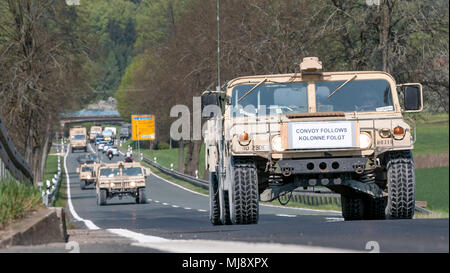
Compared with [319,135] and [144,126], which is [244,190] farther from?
[144,126]

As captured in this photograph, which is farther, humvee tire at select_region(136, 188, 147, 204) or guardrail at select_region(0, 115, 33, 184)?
humvee tire at select_region(136, 188, 147, 204)

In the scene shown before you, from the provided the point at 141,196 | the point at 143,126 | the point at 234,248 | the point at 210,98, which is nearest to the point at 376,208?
the point at 210,98

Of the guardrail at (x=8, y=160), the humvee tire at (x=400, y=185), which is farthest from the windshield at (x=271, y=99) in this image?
the guardrail at (x=8, y=160)

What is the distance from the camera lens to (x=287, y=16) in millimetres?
36312

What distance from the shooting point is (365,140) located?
515 inches

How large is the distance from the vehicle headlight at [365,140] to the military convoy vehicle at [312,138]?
13mm

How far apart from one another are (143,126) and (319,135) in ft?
198

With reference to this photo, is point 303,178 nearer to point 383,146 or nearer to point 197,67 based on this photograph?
point 383,146

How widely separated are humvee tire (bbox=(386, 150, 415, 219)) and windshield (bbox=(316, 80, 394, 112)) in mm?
1269

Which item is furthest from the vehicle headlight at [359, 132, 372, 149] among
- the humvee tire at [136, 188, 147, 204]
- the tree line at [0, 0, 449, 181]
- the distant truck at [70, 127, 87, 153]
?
the distant truck at [70, 127, 87, 153]

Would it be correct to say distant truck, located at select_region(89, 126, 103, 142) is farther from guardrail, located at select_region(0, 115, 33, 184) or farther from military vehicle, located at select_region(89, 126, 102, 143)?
guardrail, located at select_region(0, 115, 33, 184)

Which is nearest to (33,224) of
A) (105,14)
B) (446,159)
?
(446,159)

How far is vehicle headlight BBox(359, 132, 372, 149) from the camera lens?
513 inches

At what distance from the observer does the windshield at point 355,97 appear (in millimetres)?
14016
